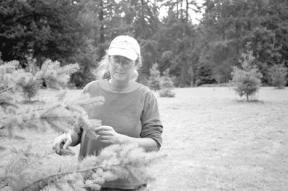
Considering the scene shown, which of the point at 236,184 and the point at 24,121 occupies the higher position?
the point at 24,121

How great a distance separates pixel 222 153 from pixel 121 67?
4726 mm

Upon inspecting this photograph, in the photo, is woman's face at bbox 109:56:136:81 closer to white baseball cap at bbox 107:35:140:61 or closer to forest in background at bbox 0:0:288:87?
white baseball cap at bbox 107:35:140:61

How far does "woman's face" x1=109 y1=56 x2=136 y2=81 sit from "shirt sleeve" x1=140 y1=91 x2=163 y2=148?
0.21m

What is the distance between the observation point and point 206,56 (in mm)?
37625

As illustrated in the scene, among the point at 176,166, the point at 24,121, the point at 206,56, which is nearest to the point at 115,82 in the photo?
the point at 24,121

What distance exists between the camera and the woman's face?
214cm

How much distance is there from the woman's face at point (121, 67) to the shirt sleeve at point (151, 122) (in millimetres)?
210

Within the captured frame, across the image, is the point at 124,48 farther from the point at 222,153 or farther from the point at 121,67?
the point at 222,153

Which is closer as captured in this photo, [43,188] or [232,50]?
[43,188]

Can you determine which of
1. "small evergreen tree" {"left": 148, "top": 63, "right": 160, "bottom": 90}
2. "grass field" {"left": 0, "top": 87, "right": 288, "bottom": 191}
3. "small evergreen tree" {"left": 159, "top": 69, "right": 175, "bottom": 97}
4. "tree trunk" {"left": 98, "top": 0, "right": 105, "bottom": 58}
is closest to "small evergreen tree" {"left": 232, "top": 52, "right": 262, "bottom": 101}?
"small evergreen tree" {"left": 159, "top": 69, "right": 175, "bottom": 97}

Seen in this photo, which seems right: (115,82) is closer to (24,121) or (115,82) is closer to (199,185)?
(24,121)

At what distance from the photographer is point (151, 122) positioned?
6.98ft

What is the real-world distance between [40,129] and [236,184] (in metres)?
4.25

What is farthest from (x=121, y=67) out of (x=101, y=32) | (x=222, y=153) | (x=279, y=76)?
(x=101, y=32)
